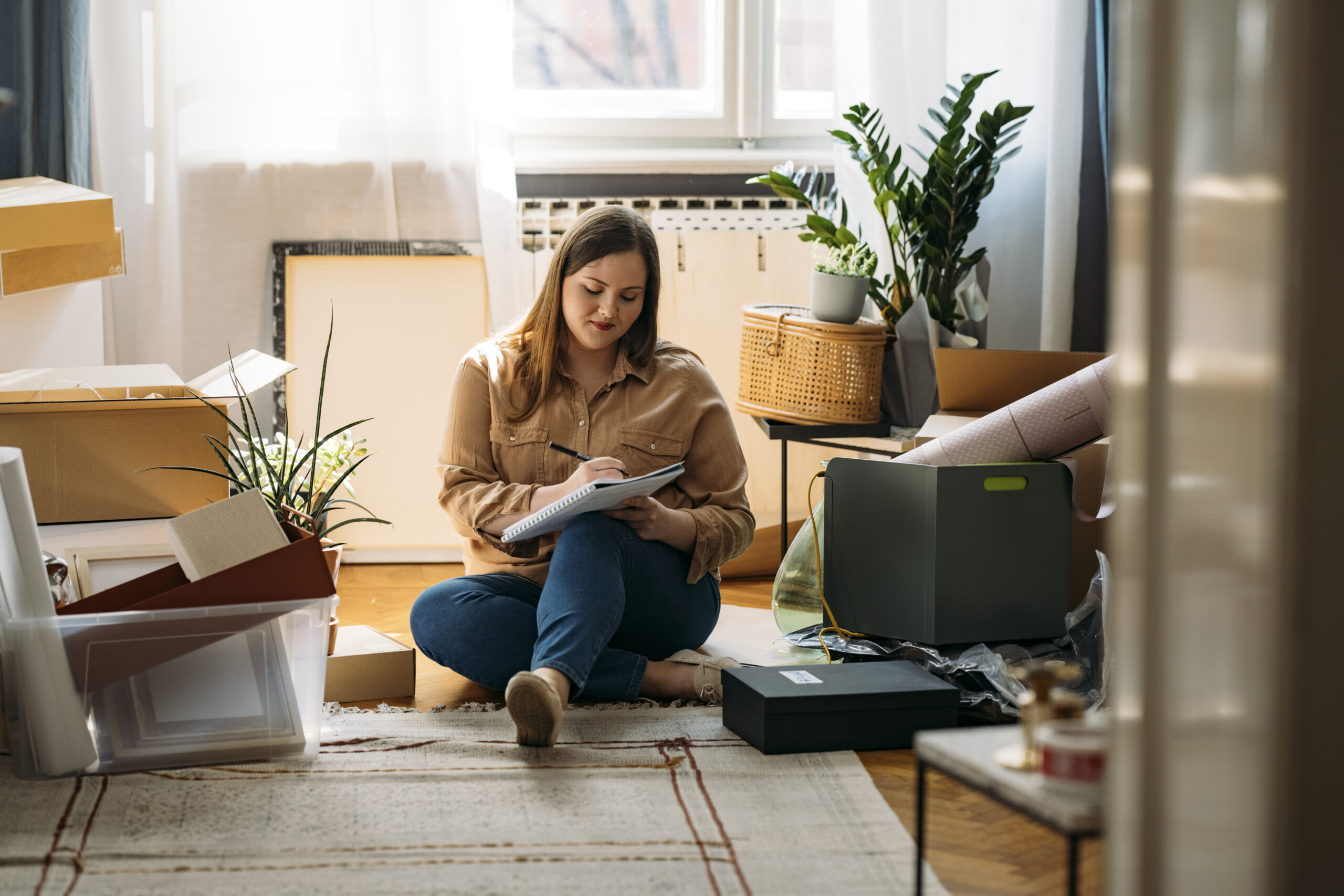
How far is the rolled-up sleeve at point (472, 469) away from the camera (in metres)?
1.77

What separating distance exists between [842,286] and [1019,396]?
1.31 feet

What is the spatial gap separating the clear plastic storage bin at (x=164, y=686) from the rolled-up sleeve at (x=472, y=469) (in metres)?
0.32

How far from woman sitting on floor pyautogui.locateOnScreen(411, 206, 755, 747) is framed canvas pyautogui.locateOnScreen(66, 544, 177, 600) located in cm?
37

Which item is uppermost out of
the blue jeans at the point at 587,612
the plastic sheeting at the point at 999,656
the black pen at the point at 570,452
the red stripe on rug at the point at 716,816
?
the black pen at the point at 570,452

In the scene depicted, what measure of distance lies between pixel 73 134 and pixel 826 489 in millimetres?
1835

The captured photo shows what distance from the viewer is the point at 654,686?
1781 mm

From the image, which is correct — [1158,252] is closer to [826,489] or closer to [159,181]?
[826,489]

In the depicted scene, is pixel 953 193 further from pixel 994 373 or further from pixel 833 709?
pixel 833 709

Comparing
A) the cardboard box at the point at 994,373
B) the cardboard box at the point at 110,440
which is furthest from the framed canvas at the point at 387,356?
the cardboard box at the point at 994,373

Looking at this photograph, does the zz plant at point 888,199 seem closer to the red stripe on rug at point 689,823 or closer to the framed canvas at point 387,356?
the framed canvas at point 387,356

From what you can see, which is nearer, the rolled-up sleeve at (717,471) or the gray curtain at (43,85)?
Result: the rolled-up sleeve at (717,471)

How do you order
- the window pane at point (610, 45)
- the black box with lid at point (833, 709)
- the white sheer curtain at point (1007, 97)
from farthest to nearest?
the window pane at point (610, 45)
the white sheer curtain at point (1007, 97)
the black box with lid at point (833, 709)

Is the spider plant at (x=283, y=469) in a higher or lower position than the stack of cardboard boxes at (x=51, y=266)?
lower

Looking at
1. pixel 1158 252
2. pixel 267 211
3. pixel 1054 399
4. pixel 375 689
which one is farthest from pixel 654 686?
pixel 267 211
